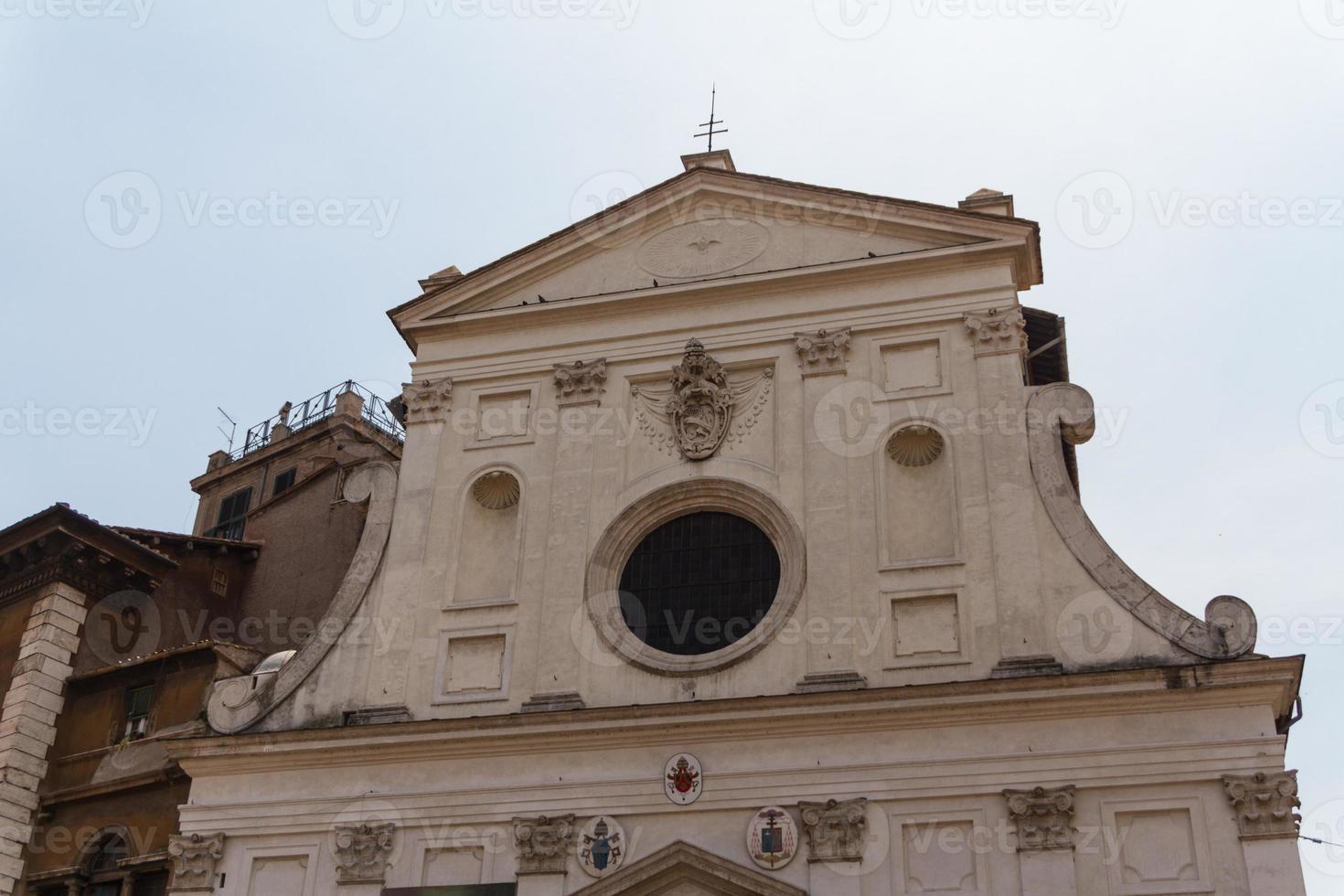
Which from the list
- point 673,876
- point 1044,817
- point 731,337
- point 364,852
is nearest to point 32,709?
point 364,852

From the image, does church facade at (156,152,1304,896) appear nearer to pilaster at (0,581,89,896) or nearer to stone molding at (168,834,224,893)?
stone molding at (168,834,224,893)

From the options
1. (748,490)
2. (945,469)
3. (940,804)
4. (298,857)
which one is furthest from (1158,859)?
(298,857)

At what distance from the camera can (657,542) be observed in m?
18.0

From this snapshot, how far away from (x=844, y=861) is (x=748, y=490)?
14.6 feet

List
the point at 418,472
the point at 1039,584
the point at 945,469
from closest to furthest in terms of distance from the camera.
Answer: the point at 1039,584
the point at 945,469
the point at 418,472

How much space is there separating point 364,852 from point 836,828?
201 inches

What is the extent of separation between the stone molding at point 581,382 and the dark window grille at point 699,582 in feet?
6.73

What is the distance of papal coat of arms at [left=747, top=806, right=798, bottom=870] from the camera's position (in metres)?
15.3

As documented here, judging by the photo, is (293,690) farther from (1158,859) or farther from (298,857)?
(1158,859)

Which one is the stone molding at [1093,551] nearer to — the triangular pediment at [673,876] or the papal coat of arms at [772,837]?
the papal coat of arms at [772,837]

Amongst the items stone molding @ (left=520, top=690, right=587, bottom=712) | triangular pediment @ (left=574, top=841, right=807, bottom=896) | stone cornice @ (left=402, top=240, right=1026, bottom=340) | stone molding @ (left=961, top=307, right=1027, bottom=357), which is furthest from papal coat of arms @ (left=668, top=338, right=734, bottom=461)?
triangular pediment @ (left=574, top=841, right=807, bottom=896)

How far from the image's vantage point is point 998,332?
17719 mm

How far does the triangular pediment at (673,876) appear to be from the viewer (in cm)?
1530

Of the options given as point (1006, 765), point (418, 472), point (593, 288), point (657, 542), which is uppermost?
point (593, 288)
